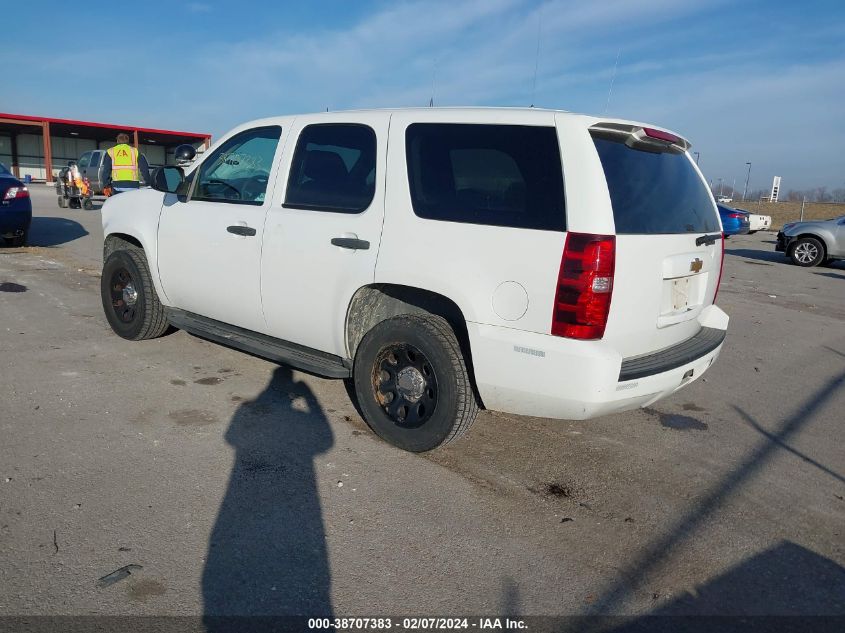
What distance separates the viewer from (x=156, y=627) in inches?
90.2

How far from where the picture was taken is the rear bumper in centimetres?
308

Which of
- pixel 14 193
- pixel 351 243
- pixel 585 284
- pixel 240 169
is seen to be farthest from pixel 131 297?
pixel 14 193

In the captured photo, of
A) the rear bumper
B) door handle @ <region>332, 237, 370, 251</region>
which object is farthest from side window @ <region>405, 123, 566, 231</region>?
the rear bumper

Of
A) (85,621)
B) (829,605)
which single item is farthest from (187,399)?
(829,605)

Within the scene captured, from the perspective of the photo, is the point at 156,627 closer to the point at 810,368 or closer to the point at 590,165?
the point at 590,165

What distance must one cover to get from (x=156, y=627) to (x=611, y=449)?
2808 mm

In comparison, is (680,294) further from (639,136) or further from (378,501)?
(378,501)

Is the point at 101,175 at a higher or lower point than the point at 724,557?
higher

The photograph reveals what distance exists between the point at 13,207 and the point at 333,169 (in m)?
9.08

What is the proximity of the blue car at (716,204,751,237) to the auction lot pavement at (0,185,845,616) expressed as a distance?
51.0 ft

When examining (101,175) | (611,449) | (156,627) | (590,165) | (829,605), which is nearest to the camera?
(156,627)

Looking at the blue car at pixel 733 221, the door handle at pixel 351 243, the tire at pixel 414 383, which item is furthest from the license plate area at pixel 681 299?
the blue car at pixel 733 221

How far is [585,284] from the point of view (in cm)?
300

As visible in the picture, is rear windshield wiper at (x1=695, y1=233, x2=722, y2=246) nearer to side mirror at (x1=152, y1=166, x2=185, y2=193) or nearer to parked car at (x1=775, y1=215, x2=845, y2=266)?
side mirror at (x1=152, y1=166, x2=185, y2=193)
